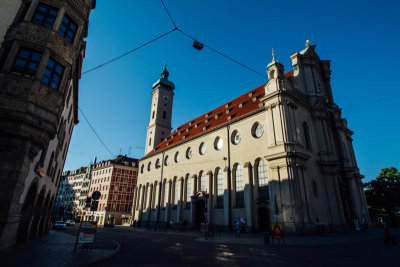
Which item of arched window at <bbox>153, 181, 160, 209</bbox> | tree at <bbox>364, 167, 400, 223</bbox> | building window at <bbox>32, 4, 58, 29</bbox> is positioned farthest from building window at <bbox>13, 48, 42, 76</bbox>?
A: tree at <bbox>364, 167, 400, 223</bbox>

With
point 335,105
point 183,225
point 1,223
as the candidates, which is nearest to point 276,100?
point 335,105

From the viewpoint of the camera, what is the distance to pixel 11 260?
725 centimetres

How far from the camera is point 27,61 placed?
998 centimetres

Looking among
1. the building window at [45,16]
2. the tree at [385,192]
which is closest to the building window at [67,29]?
the building window at [45,16]

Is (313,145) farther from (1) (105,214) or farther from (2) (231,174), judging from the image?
(1) (105,214)

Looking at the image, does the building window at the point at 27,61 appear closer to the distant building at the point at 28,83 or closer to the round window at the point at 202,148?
the distant building at the point at 28,83

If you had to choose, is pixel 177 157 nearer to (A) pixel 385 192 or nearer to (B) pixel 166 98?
(B) pixel 166 98

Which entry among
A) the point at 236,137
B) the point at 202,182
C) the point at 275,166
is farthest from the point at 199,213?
the point at 275,166

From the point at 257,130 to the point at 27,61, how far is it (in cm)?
2220

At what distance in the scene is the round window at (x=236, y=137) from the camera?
91.1 feet

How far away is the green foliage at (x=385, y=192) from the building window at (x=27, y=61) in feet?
184

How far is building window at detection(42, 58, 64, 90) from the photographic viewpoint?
10453 millimetres

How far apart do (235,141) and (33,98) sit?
22316 millimetres

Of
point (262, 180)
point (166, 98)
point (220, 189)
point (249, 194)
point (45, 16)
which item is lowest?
point (249, 194)
